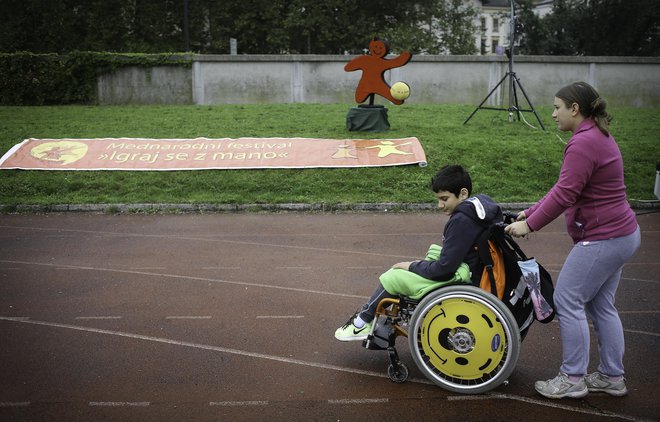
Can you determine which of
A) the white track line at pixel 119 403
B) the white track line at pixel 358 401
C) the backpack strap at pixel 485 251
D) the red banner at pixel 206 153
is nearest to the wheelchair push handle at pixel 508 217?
the backpack strap at pixel 485 251

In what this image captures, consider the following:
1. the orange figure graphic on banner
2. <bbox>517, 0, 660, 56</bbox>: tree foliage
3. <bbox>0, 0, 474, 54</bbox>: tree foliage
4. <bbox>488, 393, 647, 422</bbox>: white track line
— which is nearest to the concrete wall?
the orange figure graphic on banner

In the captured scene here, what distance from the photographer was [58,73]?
23.1 m

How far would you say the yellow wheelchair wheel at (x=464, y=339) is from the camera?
4305mm

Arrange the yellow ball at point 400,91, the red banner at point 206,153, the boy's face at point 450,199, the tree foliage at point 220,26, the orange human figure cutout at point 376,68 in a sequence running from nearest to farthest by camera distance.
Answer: the boy's face at point 450,199
the red banner at point 206,153
the yellow ball at point 400,91
the orange human figure cutout at point 376,68
the tree foliage at point 220,26

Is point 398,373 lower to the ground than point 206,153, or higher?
lower

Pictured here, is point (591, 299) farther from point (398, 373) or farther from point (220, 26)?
point (220, 26)

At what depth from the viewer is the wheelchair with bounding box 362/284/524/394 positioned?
14.1 ft

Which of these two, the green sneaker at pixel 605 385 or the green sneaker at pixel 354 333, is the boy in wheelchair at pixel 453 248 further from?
the green sneaker at pixel 605 385

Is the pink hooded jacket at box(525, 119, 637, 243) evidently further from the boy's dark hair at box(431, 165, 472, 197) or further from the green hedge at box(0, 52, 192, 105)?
the green hedge at box(0, 52, 192, 105)

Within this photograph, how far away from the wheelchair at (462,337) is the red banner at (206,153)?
877cm

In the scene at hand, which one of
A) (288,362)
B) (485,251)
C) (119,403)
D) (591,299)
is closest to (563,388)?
(591,299)

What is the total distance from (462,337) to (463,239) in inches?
26.4

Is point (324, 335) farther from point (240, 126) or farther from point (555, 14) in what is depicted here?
point (555, 14)

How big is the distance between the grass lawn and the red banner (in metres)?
0.31
